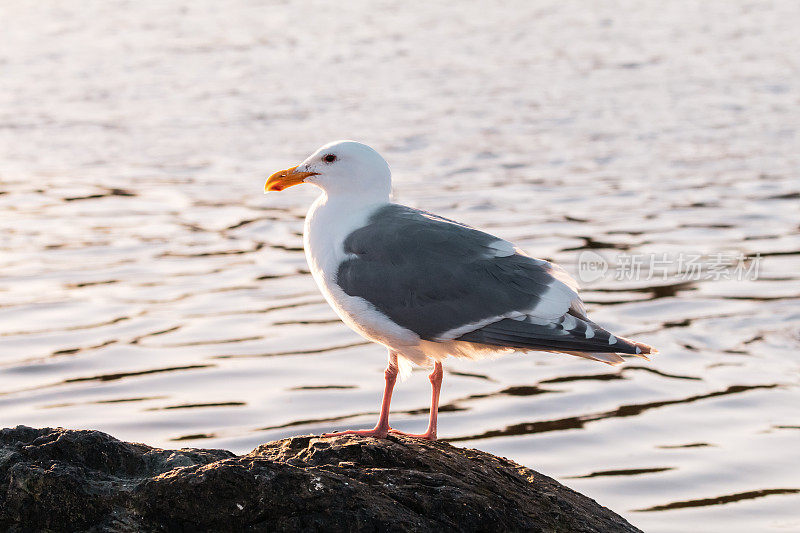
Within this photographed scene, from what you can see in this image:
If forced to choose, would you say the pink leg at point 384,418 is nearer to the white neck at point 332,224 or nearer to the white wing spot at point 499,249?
the white neck at point 332,224

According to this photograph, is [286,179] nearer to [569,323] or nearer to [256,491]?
[569,323]

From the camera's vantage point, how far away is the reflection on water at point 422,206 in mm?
7504

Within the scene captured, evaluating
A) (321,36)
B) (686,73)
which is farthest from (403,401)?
(321,36)

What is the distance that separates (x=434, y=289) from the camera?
17.6 feet

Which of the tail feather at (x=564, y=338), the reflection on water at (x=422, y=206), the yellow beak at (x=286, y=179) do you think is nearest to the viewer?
the tail feather at (x=564, y=338)

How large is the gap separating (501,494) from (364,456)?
1.80ft

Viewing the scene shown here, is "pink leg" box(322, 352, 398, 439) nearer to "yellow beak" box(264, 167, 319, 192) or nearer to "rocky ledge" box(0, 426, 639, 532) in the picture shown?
"rocky ledge" box(0, 426, 639, 532)

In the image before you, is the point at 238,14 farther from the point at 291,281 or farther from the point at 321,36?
the point at 291,281

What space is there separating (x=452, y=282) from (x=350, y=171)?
2.57ft

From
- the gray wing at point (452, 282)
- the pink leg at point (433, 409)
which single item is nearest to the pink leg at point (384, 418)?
the pink leg at point (433, 409)

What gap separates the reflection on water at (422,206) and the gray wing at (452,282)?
1731 mm

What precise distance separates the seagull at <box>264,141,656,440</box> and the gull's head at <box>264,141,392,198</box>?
12cm

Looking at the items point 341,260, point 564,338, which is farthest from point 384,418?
point 564,338

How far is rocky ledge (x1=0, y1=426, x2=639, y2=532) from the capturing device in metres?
3.92
